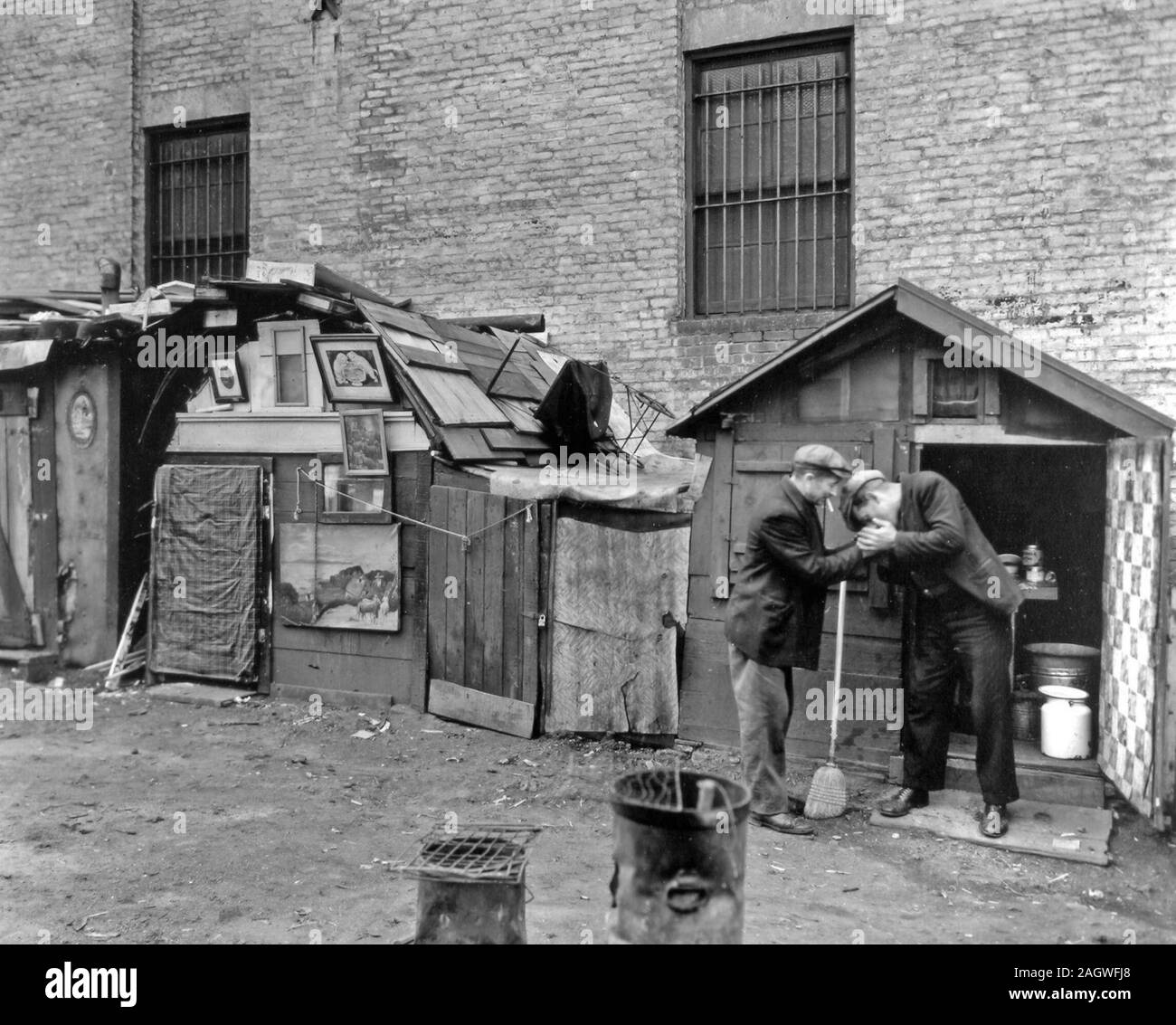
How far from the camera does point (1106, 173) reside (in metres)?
8.68

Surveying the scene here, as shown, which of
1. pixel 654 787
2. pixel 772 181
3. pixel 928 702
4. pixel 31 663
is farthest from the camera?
pixel 772 181

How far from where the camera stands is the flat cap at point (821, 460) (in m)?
5.90

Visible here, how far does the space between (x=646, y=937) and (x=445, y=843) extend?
103 cm

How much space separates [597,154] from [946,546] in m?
6.56

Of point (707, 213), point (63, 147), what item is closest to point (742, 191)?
point (707, 213)

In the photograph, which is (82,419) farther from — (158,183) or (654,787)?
(654,787)

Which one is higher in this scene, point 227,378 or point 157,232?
point 157,232

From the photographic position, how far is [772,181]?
1002 centimetres

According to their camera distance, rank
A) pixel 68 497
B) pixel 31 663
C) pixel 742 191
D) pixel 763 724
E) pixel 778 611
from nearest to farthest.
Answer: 1. pixel 778 611
2. pixel 763 724
3. pixel 31 663
4. pixel 742 191
5. pixel 68 497

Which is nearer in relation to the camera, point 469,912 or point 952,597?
point 469,912

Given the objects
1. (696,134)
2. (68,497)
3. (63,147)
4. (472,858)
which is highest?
(63,147)

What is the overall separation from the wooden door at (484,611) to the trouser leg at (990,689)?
3501 mm

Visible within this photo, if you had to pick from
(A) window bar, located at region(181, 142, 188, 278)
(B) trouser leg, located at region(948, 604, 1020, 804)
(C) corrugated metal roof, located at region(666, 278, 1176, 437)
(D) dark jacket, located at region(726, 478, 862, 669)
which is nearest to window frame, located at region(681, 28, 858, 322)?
(C) corrugated metal roof, located at region(666, 278, 1176, 437)

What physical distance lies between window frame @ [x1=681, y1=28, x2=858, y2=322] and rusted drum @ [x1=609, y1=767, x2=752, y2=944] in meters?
6.92
